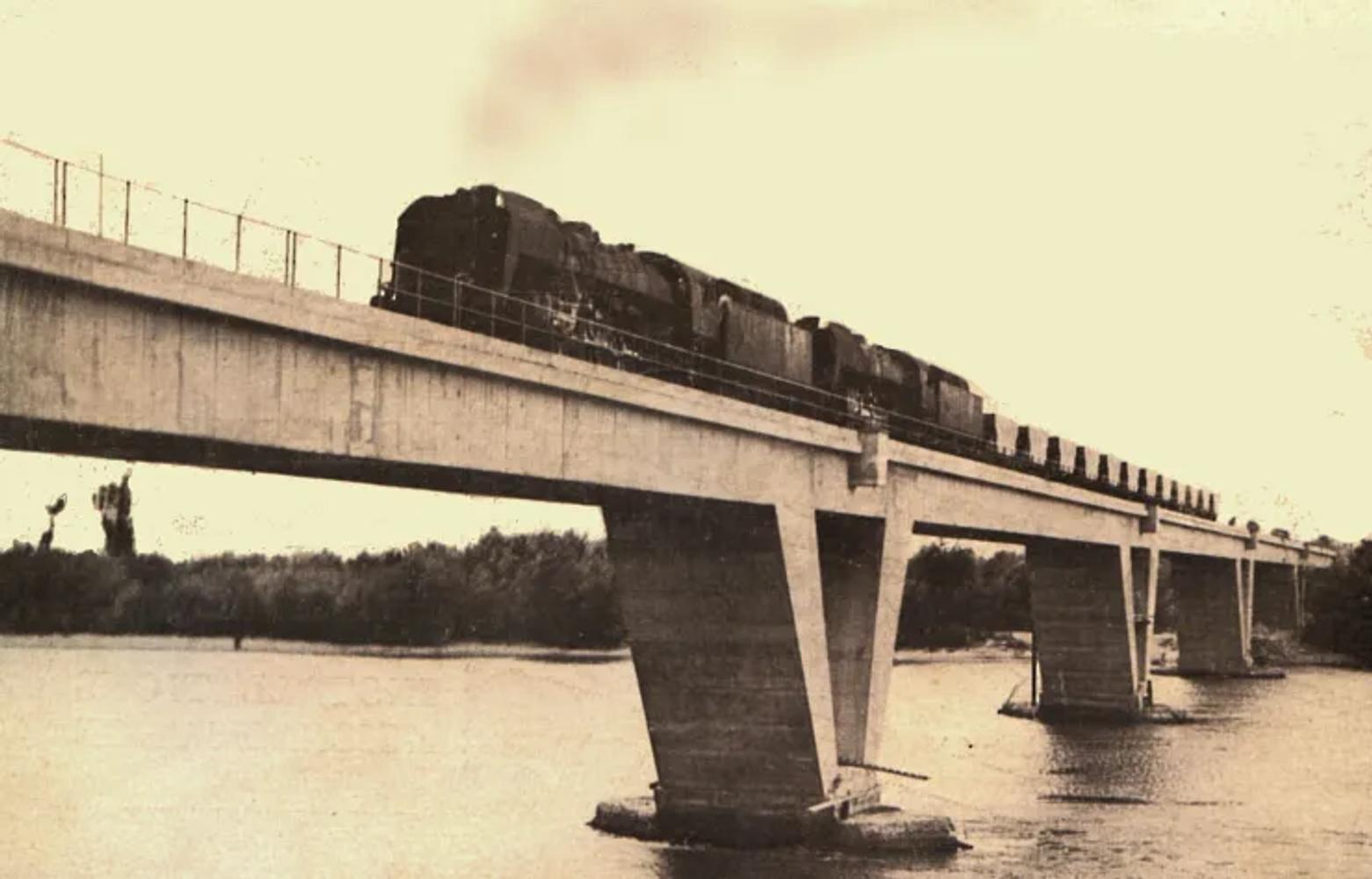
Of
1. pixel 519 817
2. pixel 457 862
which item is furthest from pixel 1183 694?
pixel 457 862

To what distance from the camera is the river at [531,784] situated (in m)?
32.0

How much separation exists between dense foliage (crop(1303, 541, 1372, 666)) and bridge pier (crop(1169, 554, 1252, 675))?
8.16 m

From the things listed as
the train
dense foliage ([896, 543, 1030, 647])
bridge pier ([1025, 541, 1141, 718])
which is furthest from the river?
dense foliage ([896, 543, 1030, 647])

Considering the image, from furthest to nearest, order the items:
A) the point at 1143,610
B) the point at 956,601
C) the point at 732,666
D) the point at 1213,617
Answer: the point at 956,601, the point at 1213,617, the point at 1143,610, the point at 732,666

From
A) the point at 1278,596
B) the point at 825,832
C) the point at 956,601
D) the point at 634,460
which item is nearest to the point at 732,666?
the point at 825,832

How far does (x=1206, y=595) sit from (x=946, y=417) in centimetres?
5677

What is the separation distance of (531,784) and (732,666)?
13902mm

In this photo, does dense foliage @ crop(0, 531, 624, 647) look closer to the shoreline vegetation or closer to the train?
the shoreline vegetation

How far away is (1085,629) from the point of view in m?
63.6

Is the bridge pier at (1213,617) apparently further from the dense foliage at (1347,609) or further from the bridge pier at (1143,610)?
the bridge pier at (1143,610)

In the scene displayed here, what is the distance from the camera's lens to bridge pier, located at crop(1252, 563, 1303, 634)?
122438 mm

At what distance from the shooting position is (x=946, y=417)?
45938 millimetres

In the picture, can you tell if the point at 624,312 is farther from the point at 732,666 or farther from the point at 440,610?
the point at 440,610

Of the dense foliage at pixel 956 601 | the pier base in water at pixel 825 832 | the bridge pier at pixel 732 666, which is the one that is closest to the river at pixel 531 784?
the pier base in water at pixel 825 832
